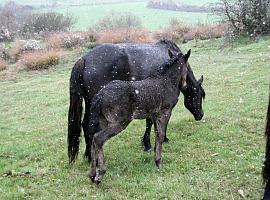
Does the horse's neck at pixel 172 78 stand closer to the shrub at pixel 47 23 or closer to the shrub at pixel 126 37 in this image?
the shrub at pixel 126 37

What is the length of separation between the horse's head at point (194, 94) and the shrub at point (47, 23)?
945 inches

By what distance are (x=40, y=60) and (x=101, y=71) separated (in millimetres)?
13409

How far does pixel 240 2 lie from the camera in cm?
1961

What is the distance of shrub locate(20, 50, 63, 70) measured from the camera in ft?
62.9

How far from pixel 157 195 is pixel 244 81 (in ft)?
23.3

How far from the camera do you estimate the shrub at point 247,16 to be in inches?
747

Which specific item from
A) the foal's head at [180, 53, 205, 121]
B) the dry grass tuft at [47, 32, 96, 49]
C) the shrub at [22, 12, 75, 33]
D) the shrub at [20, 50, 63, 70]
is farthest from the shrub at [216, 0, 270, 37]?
the shrub at [22, 12, 75, 33]

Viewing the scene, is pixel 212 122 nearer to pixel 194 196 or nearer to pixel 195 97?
pixel 195 97

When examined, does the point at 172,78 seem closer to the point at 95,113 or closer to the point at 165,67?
the point at 165,67

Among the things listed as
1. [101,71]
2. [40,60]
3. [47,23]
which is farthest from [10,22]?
[101,71]

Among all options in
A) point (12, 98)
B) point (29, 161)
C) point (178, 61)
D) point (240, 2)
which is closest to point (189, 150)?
point (178, 61)

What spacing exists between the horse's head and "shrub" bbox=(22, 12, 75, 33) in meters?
24.0

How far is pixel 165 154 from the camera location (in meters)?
6.73

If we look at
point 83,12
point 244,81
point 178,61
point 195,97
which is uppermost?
point 178,61
